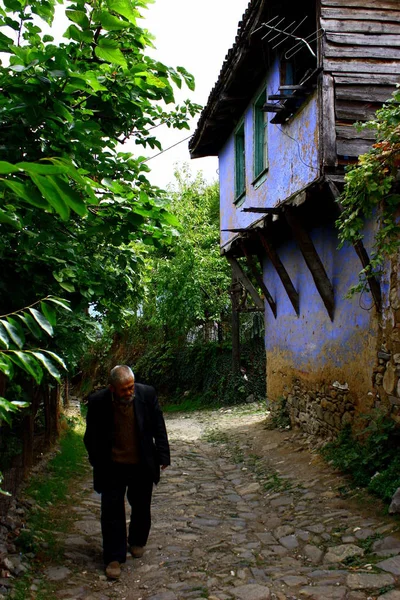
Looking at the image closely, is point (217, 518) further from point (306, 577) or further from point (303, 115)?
point (303, 115)

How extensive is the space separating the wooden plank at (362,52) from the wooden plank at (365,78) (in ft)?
0.81

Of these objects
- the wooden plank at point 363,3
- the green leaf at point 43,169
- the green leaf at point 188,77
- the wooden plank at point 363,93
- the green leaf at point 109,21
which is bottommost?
the green leaf at point 43,169

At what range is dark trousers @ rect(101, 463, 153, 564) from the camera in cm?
429

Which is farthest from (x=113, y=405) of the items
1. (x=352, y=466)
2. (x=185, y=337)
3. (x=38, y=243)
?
(x=185, y=337)

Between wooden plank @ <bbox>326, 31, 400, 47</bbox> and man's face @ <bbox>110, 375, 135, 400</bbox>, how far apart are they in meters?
4.98

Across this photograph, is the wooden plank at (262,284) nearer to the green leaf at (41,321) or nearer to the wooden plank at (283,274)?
the wooden plank at (283,274)

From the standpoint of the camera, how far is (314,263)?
7.34m

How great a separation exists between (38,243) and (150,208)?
86 cm

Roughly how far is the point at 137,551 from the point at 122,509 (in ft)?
1.45

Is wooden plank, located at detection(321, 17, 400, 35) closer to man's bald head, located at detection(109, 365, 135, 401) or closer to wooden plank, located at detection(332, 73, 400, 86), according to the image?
wooden plank, located at detection(332, 73, 400, 86)

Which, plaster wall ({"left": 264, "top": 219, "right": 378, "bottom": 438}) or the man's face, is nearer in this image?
the man's face

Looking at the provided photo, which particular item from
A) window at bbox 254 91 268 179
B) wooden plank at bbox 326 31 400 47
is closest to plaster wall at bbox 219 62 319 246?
window at bbox 254 91 268 179

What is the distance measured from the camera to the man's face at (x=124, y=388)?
4.26 meters

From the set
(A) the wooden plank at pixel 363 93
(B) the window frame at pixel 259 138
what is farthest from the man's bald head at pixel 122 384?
(B) the window frame at pixel 259 138
